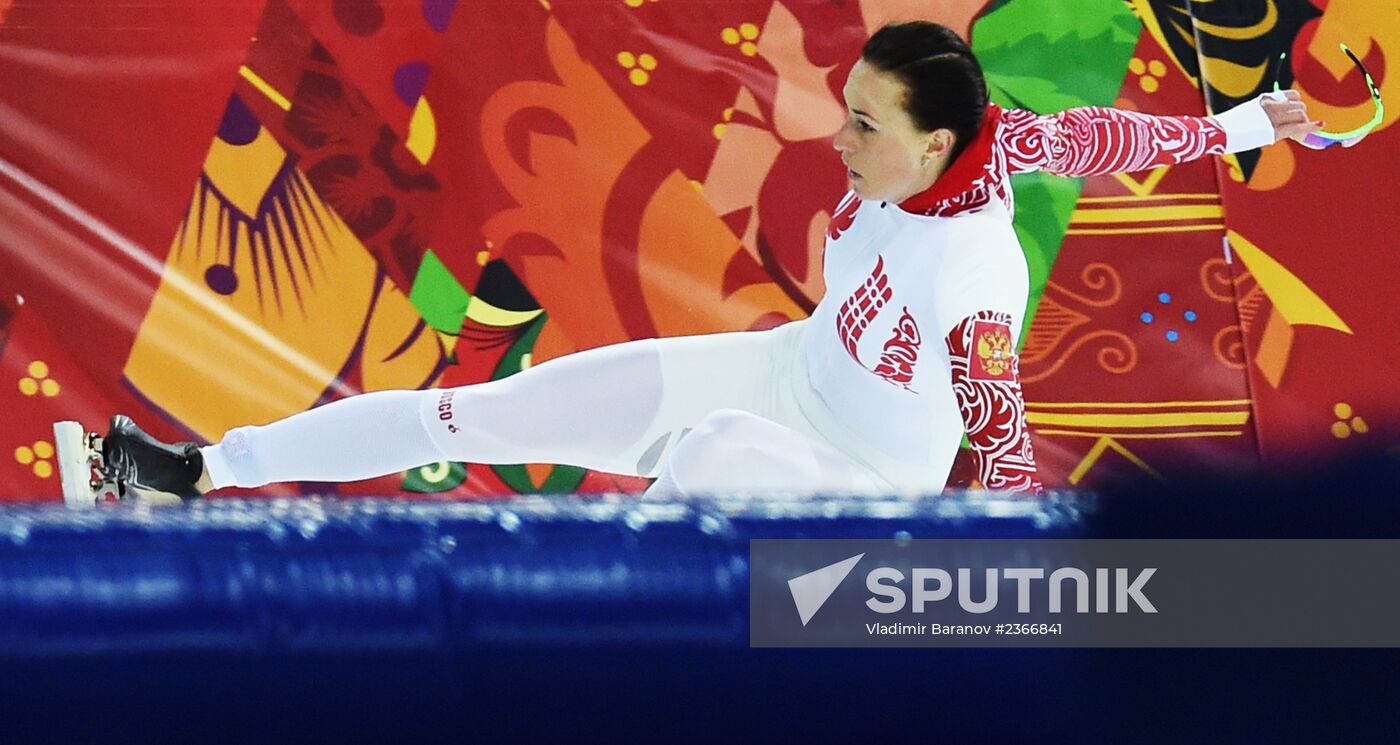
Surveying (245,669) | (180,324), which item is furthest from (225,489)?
(245,669)

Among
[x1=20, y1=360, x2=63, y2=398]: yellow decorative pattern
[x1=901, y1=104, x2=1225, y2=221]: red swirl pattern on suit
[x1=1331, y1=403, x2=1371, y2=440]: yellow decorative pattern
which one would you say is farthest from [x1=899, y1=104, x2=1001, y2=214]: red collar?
[x1=20, y1=360, x2=63, y2=398]: yellow decorative pattern

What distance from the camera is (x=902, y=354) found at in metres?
2.42

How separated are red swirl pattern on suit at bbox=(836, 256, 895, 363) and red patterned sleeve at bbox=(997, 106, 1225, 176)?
0.33 m

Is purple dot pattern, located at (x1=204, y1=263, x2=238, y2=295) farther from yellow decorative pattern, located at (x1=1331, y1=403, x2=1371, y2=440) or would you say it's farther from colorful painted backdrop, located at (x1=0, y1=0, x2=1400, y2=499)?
yellow decorative pattern, located at (x1=1331, y1=403, x2=1371, y2=440)

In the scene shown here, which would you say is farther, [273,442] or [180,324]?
[180,324]

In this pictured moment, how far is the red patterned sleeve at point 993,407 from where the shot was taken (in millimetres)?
2152

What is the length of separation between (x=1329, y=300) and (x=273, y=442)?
2211mm

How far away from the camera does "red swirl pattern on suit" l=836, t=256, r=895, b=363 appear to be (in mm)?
2424

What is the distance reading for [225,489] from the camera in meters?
3.04

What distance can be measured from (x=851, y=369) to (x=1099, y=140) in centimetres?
62

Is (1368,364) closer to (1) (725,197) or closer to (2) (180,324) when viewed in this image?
(1) (725,197)

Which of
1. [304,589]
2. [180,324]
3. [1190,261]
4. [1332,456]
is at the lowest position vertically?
[304,589]

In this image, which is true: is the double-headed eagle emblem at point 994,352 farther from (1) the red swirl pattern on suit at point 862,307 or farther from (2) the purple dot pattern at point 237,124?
(2) the purple dot pattern at point 237,124

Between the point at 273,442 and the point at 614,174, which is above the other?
the point at 614,174
